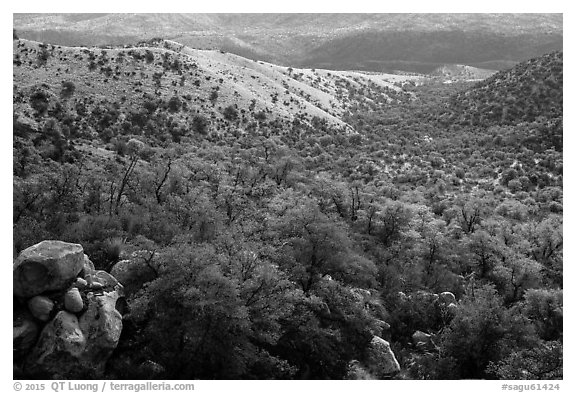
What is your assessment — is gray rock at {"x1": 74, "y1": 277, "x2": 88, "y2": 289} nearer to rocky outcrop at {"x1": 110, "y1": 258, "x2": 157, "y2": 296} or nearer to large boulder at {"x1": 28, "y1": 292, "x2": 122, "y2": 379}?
large boulder at {"x1": 28, "y1": 292, "x2": 122, "y2": 379}

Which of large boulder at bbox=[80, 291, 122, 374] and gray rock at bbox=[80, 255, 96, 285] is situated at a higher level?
gray rock at bbox=[80, 255, 96, 285]

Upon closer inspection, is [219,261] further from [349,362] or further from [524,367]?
[524,367]

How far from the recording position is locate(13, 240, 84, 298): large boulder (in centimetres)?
2128

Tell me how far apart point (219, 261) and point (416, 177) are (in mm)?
44104

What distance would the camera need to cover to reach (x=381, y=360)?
2788cm

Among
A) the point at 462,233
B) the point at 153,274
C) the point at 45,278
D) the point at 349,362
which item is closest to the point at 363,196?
the point at 462,233

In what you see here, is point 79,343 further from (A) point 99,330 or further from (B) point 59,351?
(A) point 99,330

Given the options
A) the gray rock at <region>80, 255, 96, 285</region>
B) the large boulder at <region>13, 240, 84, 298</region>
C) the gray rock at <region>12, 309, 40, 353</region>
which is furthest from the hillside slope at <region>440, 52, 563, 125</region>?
the gray rock at <region>12, 309, 40, 353</region>

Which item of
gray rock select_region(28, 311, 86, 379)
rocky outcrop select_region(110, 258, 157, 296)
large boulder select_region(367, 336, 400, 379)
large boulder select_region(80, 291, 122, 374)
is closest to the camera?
gray rock select_region(28, 311, 86, 379)

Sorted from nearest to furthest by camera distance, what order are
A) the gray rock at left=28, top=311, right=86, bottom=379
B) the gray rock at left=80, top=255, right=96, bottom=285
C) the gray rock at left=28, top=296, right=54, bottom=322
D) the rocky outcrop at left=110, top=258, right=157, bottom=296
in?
the gray rock at left=28, top=311, right=86, bottom=379 → the gray rock at left=28, top=296, right=54, bottom=322 → the gray rock at left=80, top=255, right=96, bottom=285 → the rocky outcrop at left=110, top=258, right=157, bottom=296

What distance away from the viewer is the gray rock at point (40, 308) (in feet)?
69.7

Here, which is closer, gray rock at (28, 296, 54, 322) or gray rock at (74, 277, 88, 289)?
gray rock at (28, 296, 54, 322)

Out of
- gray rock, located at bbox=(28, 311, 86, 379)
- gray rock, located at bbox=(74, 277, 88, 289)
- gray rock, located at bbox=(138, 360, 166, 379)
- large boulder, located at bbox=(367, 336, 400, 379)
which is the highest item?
gray rock, located at bbox=(74, 277, 88, 289)

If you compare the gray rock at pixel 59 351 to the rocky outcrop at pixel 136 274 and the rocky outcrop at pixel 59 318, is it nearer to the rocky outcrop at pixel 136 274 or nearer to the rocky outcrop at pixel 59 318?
the rocky outcrop at pixel 59 318
